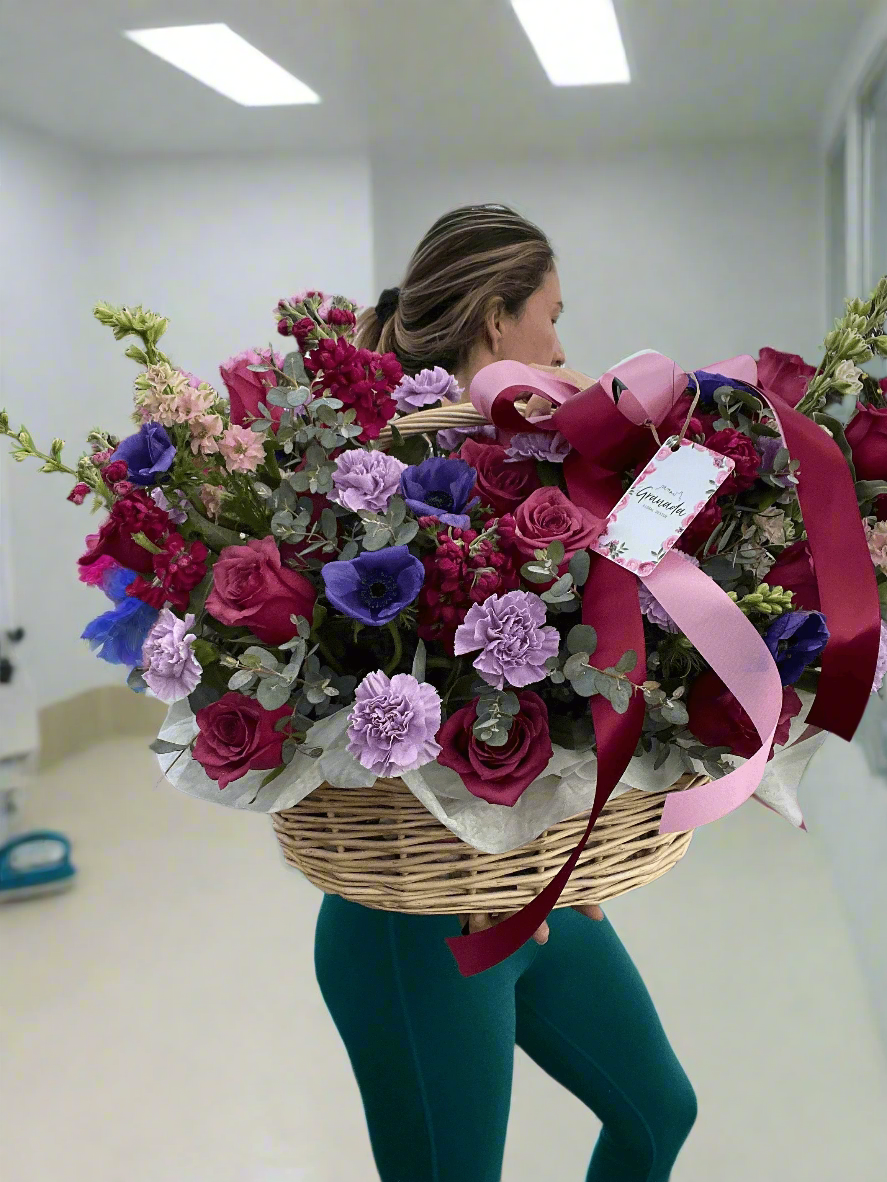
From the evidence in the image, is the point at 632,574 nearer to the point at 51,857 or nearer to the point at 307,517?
the point at 307,517

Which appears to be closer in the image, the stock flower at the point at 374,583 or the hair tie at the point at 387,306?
the stock flower at the point at 374,583

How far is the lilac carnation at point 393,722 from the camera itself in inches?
24.9

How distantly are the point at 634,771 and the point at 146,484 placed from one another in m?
0.37

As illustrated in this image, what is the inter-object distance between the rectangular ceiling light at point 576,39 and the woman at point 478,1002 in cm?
276

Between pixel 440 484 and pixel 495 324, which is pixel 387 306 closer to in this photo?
pixel 495 324

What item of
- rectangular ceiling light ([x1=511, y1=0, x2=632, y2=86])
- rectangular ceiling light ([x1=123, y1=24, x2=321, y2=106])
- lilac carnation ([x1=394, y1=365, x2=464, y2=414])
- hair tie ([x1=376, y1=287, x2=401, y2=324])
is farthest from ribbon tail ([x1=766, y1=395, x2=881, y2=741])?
rectangular ceiling light ([x1=123, y1=24, x2=321, y2=106])

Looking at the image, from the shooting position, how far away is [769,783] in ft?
2.64

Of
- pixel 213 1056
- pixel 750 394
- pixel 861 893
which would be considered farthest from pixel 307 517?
pixel 861 893

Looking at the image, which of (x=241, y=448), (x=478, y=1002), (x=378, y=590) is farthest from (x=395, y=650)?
(x=478, y=1002)

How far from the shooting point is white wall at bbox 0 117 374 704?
4.51m

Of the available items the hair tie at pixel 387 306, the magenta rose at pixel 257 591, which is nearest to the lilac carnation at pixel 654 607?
the magenta rose at pixel 257 591

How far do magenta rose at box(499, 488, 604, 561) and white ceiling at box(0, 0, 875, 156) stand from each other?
3372 millimetres

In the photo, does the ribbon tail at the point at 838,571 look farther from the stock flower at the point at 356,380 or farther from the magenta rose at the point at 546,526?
the stock flower at the point at 356,380

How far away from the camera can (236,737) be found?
2.22 ft
